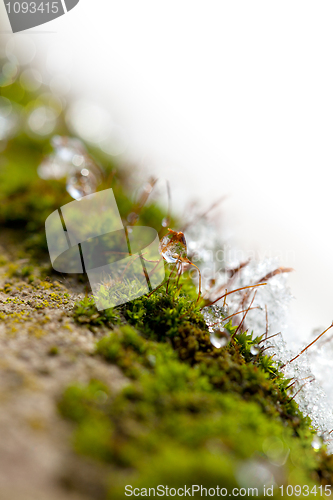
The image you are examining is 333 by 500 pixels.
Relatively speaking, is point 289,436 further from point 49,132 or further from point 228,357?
point 49,132

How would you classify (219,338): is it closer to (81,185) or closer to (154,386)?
(154,386)

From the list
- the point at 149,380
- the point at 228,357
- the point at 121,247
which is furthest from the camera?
the point at 121,247

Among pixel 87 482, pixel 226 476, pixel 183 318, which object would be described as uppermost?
pixel 87 482

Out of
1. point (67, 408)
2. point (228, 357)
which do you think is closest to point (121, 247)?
point (228, 357)

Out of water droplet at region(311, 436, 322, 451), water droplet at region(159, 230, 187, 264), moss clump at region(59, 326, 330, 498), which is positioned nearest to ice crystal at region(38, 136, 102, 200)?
water droplet at region(159, 230, 187, 264)

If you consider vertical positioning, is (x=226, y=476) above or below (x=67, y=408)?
below

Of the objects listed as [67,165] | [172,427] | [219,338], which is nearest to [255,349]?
[219,338]

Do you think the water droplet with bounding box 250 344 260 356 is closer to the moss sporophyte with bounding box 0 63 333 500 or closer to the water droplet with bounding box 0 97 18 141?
the moss sporophyte with bounding box 0 63 333 500
